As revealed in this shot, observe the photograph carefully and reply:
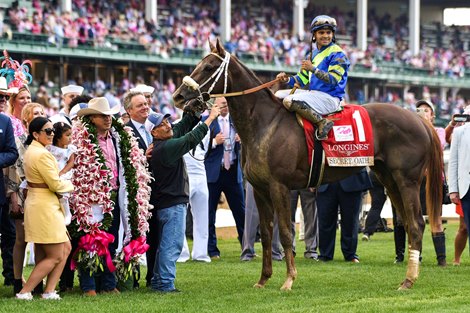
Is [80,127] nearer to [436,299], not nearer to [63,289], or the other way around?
[63,289]

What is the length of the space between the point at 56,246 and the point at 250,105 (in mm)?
2277

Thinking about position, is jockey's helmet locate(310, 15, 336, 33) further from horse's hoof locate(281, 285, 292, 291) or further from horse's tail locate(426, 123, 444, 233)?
horse's hoof locate(281, 285, 292, 291)

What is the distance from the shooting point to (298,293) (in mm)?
9812

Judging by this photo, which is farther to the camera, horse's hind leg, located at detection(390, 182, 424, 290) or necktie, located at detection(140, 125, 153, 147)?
necktie, located at detection(140, 125, 153, 147)

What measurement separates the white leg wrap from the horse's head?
2236 mm

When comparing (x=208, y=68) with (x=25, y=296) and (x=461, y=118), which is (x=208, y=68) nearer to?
(x=25, y=296)

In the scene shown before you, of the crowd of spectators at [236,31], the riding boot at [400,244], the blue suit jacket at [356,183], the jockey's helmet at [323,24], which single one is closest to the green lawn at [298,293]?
the riding boot at [400,244]

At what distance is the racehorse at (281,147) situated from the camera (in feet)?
33.6

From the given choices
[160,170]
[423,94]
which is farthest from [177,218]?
[423,94]

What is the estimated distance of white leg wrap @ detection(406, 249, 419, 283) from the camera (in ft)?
33.5

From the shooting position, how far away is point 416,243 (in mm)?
10594

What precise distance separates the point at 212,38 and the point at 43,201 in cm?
3506

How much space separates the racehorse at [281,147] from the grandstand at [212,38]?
78.0ft

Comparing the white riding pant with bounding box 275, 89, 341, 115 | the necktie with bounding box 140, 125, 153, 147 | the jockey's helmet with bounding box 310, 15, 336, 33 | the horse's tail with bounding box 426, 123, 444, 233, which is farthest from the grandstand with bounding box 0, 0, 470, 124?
the white riding pant with bounding box 275, 89, 341, 115
